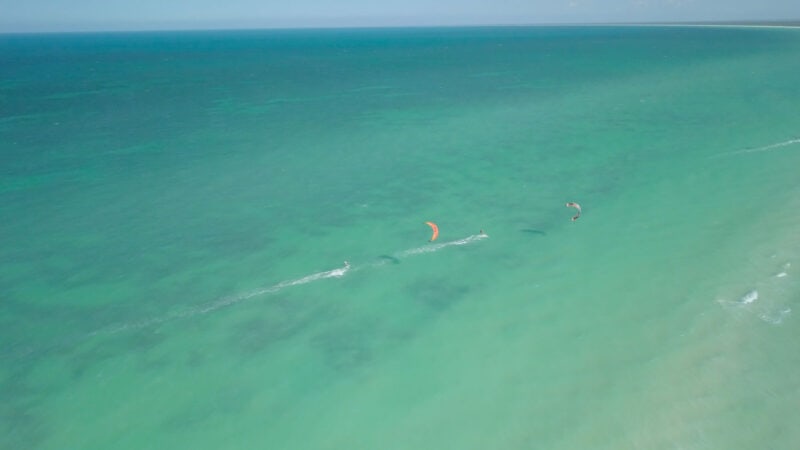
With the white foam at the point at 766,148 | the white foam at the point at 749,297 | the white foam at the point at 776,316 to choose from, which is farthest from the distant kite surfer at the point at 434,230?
the white foam at the point at 766,148

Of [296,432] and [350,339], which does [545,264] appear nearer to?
[350,339]

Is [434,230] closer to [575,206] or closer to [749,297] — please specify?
[575,206]

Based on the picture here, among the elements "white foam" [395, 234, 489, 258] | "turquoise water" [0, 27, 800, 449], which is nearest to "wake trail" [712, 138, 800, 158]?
"turquoise water" [0, 27, 800, 449]

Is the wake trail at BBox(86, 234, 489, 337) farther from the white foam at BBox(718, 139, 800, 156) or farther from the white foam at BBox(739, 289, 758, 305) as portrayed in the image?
the white foam at BBox(718, 139, 800, 156)

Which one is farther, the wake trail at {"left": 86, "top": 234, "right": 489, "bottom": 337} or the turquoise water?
the wake trail at {"left": 86, "top": 234, "right": 489, "bottom": 337}

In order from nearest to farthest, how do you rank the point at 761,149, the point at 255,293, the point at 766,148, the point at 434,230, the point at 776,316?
1. the point at 776,316
2. the point at 255,293
3. the point at 434,230
4. the point at 761,149
5. the point at 766,148

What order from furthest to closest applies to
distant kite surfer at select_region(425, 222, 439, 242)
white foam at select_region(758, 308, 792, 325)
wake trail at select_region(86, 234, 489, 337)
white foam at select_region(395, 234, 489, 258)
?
distant kite surfer at select_region(425, 222, 439, 242)
white foam at select_region(395, 234, 489, 258)
wake trail at select_region(86, 234, 489, 337)
white foam at select_region(758, 308, 792, 325)

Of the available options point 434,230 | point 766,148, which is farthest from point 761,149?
point 434,230

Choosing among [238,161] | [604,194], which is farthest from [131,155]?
[604,194]
